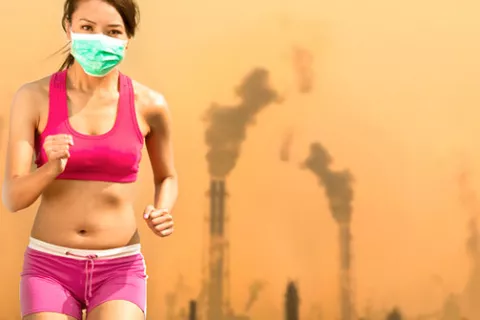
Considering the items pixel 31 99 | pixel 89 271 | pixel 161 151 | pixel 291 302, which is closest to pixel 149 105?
pixel 161 151

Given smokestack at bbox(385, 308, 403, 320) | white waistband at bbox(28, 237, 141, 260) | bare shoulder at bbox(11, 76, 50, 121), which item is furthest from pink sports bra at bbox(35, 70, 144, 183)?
smokestack at bbox(385, 308, 403, 320)

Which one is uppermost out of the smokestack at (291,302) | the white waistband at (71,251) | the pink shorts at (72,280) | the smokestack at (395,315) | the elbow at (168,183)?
the elbow at (168,183)

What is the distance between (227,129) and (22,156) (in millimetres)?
898

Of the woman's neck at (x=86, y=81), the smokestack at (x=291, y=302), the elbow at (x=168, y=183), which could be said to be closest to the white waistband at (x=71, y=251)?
the elbow at (x=168, y=183)

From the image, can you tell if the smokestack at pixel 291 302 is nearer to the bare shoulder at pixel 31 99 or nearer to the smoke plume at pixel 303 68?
the smoke plume at pixel 303 68

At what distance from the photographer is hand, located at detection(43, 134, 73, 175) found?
1.16 metres

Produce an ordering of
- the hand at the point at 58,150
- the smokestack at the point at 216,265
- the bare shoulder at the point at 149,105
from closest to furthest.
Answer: the hand at the point at 58,150 → the bare shoulder at the point at 149,105 → the smokestack at the point at 216,265

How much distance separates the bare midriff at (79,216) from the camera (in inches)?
50.3

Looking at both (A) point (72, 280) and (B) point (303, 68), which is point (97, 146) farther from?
(B) point (303, 68)

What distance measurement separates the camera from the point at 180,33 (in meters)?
2.08

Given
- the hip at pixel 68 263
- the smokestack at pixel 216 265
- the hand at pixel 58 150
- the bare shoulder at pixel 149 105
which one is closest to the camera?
the hand at pixel 58 150

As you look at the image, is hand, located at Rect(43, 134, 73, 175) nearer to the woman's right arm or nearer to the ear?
the woman's right arm

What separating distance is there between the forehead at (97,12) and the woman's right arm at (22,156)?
16cm

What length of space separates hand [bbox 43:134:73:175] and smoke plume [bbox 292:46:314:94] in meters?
1.06
